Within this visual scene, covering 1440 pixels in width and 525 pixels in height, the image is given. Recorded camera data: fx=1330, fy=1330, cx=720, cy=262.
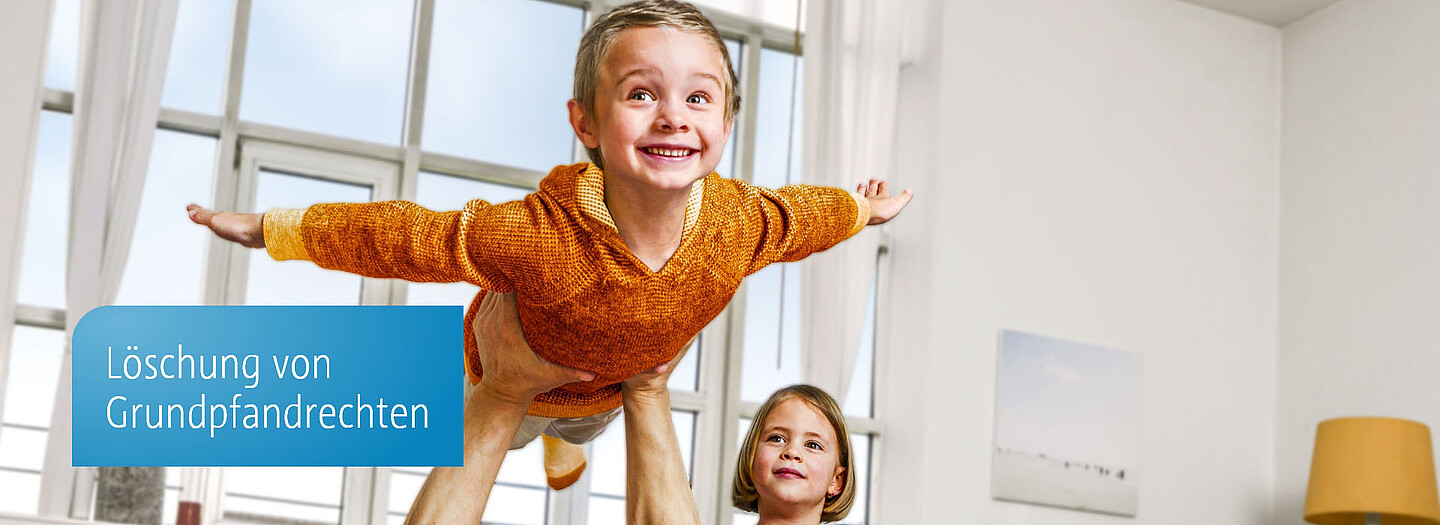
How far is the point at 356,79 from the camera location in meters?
5.46

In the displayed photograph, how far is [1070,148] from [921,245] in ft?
3.23

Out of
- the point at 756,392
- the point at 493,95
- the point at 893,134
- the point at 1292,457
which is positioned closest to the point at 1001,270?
the point at 893,134

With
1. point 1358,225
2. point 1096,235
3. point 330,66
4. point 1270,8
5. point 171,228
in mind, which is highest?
point 1270,8

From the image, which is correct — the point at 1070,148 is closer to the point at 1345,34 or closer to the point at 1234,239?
the point at 1234,239

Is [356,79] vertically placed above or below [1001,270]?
above

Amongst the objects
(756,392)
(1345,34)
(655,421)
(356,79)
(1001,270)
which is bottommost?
(655,421)

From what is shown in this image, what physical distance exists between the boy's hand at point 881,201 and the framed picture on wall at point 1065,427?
180 inches

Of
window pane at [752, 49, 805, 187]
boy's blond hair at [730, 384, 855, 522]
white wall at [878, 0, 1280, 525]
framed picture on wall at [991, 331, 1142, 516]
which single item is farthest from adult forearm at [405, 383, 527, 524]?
framed picture on wall at [991, 331, 1142, 516]

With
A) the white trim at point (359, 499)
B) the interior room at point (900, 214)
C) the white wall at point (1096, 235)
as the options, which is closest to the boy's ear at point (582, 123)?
the interior room at point (900, 214)

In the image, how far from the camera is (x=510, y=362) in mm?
1340

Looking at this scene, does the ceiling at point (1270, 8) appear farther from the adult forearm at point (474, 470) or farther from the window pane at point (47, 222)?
the adult forearm at point (474, 470)

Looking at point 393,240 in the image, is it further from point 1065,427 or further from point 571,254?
→ point 1065,427

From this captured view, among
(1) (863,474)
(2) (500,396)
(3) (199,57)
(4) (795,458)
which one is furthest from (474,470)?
(1) (863,474)

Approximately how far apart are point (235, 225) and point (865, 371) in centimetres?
508
